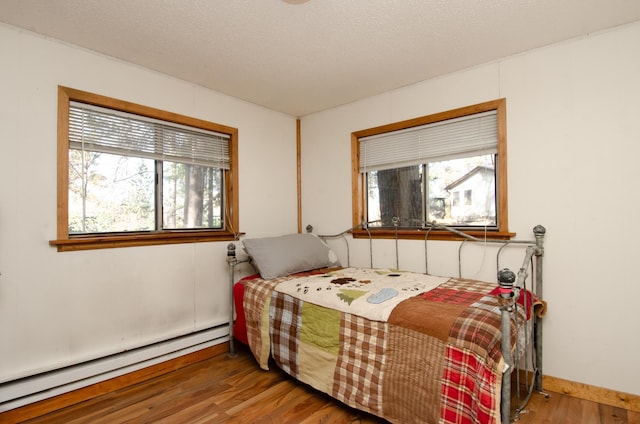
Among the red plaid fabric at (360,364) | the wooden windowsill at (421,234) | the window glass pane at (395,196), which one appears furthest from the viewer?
the window glass pane at (395,196)

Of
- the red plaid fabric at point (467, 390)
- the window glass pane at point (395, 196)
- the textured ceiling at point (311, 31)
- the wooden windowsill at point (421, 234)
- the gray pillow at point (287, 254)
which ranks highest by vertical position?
the textured ceiling at point (311, 31)

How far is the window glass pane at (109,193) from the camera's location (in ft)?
6.86

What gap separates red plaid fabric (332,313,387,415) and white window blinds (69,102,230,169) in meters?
1.79

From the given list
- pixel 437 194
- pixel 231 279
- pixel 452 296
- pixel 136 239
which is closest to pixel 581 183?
pixel 437 194

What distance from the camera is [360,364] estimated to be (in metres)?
1.75

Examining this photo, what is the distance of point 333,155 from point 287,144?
529mm

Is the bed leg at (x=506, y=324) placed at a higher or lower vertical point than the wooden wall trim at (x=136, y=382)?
higher

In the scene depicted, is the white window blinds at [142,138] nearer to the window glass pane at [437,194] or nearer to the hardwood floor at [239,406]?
the window glass pane at [437,194]

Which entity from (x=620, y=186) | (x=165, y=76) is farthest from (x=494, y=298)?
(x=165, y=76)

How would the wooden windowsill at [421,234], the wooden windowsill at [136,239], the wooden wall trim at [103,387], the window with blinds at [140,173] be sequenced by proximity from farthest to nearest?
the wooden windowsill at [421,234] → the window with blinds at [140,173] → the wooden windowsill at [136,239] → the wooden wall trim at [103,387]

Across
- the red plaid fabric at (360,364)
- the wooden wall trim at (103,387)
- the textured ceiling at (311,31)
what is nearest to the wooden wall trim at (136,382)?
the wooden wall trim at (103,387)

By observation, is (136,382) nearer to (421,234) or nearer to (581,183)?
(421,234)

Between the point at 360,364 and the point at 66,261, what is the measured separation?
1858 mm

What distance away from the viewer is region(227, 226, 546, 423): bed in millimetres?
1379
